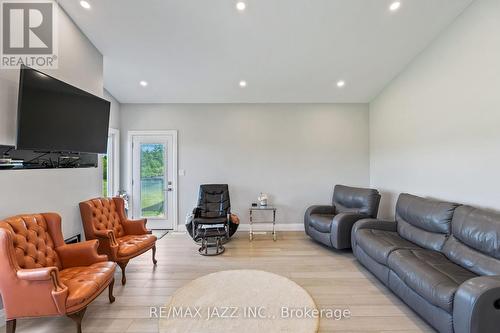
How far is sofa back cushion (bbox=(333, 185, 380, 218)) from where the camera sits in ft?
12.8

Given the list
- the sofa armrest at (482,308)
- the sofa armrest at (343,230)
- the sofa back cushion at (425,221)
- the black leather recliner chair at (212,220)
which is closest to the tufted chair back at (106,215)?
the black leather recliner chair at (212,220)

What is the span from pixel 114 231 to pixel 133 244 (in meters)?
0.47

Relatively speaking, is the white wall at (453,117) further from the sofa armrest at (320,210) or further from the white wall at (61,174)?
the white wall at (61,174)

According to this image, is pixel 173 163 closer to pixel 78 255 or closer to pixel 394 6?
pixel 78 255

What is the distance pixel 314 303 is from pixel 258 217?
2789 mm

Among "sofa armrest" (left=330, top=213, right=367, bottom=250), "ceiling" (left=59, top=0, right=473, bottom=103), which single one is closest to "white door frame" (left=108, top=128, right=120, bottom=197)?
"ceiling" (left=59, top=0, right=473, bottom=103)

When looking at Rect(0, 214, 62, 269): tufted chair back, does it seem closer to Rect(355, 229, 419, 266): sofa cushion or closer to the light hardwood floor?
the light hardwood floor

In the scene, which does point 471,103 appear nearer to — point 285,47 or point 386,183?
point 386,183

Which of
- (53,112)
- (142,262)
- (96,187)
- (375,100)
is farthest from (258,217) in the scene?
(53,112)

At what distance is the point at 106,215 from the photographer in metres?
3.22

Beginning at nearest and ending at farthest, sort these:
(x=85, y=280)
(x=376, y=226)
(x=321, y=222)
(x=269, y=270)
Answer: (x=85, y=280) < (x=269, y=270) < (x=376, y=226) < (x=321, y=222)

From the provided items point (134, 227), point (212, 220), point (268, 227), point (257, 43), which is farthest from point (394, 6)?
point (134, 227)

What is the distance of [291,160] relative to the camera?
5.09 metres

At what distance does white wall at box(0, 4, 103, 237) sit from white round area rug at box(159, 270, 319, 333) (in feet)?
5.70
